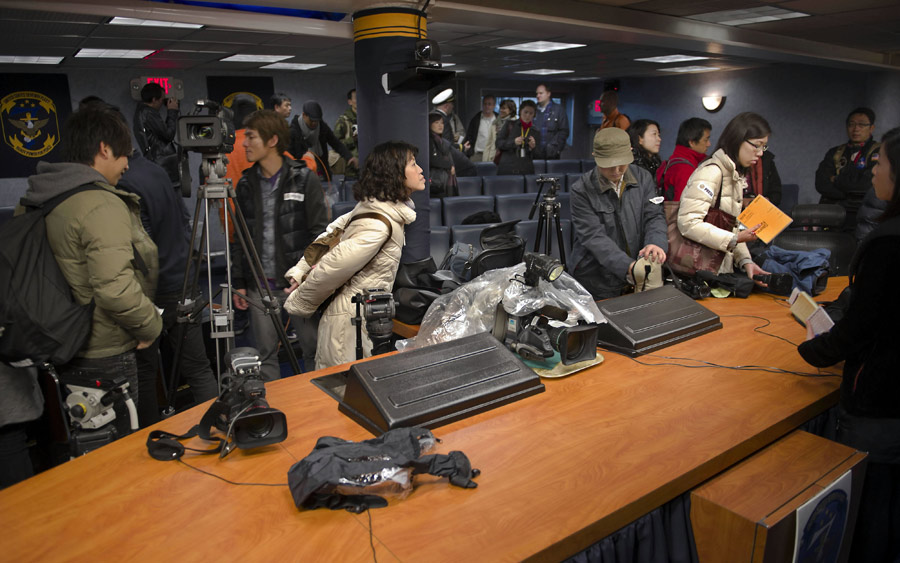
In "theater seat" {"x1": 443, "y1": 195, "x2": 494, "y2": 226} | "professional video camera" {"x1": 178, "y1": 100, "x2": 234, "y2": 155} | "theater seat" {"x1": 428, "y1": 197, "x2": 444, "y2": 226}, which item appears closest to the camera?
"professional video camera" {"x1": 178, "y1": 100, "x2": 234, "y2": 155}

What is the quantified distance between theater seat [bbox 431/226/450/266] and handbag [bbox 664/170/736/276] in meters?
1.98

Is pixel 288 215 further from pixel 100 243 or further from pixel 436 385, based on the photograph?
pixel 436 385

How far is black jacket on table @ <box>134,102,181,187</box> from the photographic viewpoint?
5.61m

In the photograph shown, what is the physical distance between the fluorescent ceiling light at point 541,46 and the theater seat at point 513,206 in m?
2.99

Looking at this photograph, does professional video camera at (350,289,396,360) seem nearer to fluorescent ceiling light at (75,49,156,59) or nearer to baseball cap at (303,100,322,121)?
baseball cap at (303,100,322,121)

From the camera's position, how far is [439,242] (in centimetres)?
475

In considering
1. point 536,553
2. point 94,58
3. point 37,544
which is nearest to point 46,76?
point 94,58

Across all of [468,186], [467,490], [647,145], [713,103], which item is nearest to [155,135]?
[468,186]

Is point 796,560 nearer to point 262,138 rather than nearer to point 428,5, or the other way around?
point 262,138

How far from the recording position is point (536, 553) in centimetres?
116

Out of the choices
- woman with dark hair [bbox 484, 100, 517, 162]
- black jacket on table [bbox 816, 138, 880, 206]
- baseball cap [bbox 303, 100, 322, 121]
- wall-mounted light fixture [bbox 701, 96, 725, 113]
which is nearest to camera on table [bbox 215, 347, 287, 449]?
baseball cap [bbox 303, 100, 322, 121]

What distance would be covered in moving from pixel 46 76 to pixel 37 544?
995cm

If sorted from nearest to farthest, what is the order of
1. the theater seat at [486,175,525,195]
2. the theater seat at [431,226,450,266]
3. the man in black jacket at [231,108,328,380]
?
the man in black jacket at [231,108,328,380], the theater seat at [431,226,450,266], the theater seat at [486,175,525,195]

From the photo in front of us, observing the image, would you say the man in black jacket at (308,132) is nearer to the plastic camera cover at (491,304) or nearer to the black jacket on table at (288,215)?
the black jacket on table at (288,215)
